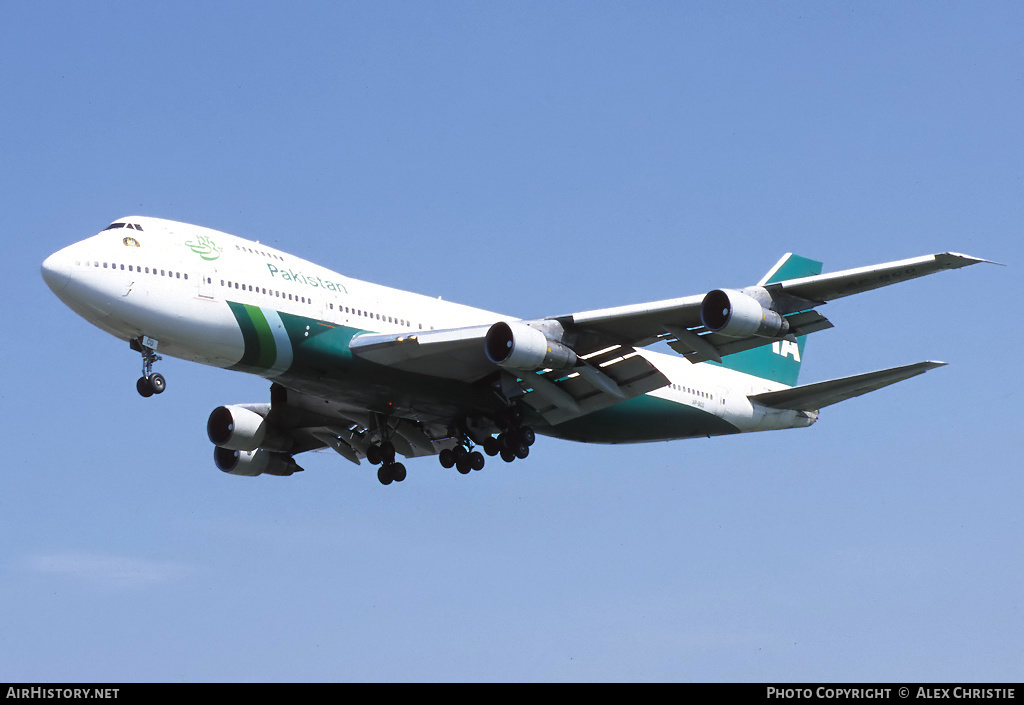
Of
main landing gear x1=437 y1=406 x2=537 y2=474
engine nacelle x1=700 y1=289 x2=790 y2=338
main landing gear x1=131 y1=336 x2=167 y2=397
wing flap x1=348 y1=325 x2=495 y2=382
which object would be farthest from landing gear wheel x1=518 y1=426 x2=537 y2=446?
main landing gear x1=131 y1=336 x2=167 y2=397

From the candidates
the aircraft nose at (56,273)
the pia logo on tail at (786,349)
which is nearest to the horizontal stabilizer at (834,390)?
the pia logo on tail at (786,349)

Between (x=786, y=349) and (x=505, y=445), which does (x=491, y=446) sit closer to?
(x=505, y=445)

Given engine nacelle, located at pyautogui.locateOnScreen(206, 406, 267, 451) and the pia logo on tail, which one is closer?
engine nacelle, located at pyautogui.locateOnScreen(206, 406, 267, 451)

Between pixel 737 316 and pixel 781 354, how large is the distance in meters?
15.0

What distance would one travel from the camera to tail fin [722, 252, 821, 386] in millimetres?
43406

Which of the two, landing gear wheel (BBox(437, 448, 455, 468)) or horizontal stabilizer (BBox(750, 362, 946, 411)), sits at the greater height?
horizontal stabilizer (BBox(750, 362, 946, 411))

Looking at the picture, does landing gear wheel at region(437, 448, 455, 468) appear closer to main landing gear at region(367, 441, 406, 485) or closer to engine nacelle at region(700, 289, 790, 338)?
main landing gear at region(367, 441, 406, 485)

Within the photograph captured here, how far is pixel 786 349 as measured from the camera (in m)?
45.2

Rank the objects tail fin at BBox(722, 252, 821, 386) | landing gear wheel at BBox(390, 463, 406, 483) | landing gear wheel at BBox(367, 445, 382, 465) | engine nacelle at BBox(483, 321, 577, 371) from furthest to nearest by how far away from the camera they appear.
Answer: tail fin at BBox(722, 252, 821, 386) < landing gear wheel at BBox(390, 463, 406, 483) < landing gear wheel at BBox(367, 445, 382, 465) < engine nacelle at BBox(483, 321, 577, 371)

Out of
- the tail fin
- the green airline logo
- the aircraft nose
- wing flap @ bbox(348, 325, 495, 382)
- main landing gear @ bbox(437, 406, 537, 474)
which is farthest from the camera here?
the tail fin

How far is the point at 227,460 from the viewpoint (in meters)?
40.2

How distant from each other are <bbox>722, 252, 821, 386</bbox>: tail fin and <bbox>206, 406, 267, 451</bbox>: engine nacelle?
54.9 ft

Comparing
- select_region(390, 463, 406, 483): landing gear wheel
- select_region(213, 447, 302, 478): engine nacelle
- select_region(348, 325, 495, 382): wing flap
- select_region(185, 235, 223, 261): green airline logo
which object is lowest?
select_region(390, 463, 406, 483): landing gear wheel
